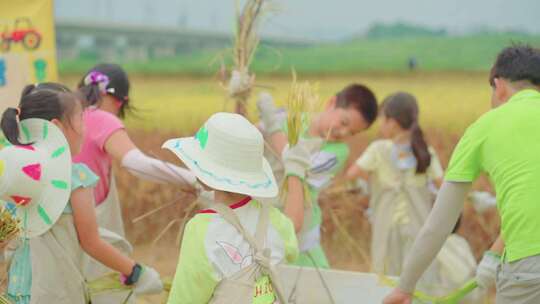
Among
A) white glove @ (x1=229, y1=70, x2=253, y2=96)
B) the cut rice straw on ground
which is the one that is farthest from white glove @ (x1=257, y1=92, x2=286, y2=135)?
the cut rice straw on ground

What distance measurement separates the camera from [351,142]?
720cm

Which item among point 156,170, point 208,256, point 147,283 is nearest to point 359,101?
point 156,170

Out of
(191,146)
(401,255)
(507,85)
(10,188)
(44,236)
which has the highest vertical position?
(507,85)

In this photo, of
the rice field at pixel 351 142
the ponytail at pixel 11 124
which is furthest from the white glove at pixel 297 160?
the rice field at pixel 351 142

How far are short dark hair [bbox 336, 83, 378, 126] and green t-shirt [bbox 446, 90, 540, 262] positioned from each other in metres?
1.43

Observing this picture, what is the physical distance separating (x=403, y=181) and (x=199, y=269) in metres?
2.96

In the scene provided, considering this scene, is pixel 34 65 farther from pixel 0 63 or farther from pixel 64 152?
pixel 64 152

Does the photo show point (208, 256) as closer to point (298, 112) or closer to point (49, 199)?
point (49, 199)

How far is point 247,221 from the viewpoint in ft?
8.50

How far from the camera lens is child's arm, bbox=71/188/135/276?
2.94 m

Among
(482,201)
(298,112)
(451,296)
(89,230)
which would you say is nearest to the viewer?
(89,230)

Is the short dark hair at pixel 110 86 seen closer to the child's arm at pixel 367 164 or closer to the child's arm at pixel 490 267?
the child's arm at pixel 490 267

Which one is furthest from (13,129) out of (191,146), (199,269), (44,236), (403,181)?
(403,181)

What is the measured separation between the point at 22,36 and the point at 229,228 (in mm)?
2534
